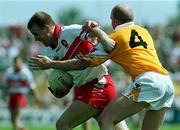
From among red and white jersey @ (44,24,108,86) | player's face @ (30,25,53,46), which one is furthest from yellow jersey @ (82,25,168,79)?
player's face @ (30,25,53,46)

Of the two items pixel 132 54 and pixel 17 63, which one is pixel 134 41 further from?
pixel 17 63

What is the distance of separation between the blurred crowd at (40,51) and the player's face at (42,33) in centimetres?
1282

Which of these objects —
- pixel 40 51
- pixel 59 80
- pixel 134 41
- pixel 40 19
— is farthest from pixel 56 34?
pixel 40 51

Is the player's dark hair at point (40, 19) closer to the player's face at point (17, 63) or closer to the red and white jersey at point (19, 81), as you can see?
the player's face at point (17, 63)

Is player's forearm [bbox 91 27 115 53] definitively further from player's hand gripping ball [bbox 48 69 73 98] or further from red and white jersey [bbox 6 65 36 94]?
red and white jersey [bbox 6 65 36 94]

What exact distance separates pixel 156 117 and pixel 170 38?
61.9ft

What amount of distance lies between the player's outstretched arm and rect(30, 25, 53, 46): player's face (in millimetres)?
530

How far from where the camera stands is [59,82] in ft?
35.4

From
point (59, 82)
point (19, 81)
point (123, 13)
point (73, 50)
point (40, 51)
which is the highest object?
point (123, 13)

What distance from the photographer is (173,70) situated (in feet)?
84.5

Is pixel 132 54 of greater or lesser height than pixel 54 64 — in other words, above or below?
above

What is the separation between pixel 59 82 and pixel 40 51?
568 inches

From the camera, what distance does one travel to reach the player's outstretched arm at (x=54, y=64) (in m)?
10.0

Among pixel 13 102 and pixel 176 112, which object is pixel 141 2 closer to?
pixel 176 112
